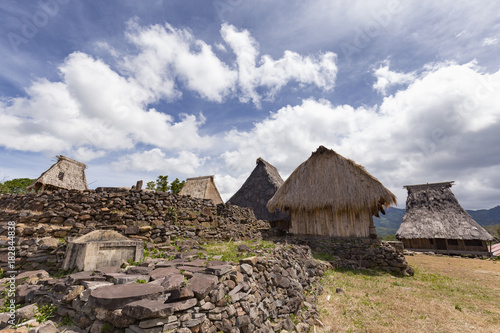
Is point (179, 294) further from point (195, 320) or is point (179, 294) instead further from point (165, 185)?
point (165, 185)

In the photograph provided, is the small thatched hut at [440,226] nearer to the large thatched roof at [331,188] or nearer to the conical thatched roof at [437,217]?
the conical thatched roof at [437,217]

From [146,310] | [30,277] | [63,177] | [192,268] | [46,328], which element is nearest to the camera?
[146,310]

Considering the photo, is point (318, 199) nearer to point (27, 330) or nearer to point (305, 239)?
point (305, 239)

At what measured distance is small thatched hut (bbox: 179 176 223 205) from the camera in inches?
838

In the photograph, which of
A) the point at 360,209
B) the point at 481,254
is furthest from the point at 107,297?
the point at 481,254

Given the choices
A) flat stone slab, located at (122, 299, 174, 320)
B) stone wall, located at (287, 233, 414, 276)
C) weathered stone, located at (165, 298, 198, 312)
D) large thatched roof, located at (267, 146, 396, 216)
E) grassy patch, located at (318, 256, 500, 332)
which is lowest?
grassy patch, located at (318, 256, 500, 332)

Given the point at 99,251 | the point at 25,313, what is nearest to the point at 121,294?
the point at 25,313

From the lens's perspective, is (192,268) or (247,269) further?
(247,269)

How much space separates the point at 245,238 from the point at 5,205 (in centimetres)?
1031

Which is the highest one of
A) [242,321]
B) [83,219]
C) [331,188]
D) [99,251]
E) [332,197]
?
[331,188]

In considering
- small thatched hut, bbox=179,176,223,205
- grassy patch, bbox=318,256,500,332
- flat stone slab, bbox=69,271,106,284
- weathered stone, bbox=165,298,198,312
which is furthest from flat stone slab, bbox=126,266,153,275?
small thatched hut, bbox=179,176,223,205

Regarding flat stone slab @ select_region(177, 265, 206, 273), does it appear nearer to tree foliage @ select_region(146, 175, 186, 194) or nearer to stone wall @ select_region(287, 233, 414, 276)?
stone wall @ select_region(287, 233, 414, 276)

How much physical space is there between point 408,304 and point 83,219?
11258 mm

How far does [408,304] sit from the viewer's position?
688 cm
